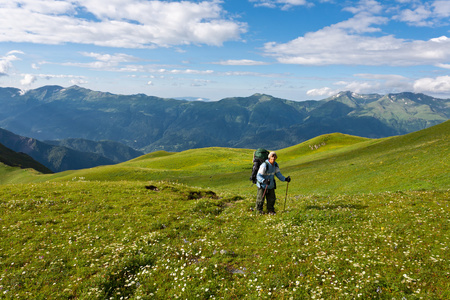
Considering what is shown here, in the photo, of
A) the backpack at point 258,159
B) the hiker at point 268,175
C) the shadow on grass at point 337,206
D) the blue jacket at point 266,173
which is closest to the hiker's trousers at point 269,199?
the hiker at point 268,175

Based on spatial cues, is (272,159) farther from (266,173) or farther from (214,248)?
(214,248)

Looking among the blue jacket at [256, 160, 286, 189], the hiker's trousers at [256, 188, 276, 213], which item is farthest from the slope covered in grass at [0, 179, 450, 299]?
the blue jacket at [256, 160, 286, 189]

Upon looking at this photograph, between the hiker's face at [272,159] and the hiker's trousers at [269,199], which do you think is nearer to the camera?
the hiker's face at [272,159]

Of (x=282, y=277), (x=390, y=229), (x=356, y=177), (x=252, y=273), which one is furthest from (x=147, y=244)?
(x=356, y=177)

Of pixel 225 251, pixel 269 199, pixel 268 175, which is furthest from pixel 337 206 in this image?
pixel 225 251

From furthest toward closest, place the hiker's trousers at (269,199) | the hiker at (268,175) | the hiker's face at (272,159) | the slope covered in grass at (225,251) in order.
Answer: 1. the hiker's trousers at (269,199)
2. the hiker at (268,175)
3. the hiker's face at (272,159)
4. the slope covered in grass at (225,251)

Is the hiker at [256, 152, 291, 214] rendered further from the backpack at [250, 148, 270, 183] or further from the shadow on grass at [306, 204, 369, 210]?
the shadow on grass at [306, 204, 369, 210]

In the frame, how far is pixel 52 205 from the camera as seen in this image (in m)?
19.7

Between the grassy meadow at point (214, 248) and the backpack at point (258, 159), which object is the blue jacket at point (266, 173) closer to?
the backpack at point (258, 159)

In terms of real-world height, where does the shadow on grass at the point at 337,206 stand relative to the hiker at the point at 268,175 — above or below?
below

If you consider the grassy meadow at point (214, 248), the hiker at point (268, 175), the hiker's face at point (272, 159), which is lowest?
the grassy meadow at point (214, 248)

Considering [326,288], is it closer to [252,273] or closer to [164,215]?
[252,273]

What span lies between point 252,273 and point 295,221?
253 inches

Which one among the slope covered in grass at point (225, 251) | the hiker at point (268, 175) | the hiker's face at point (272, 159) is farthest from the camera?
the hiker at point (268, 175)
